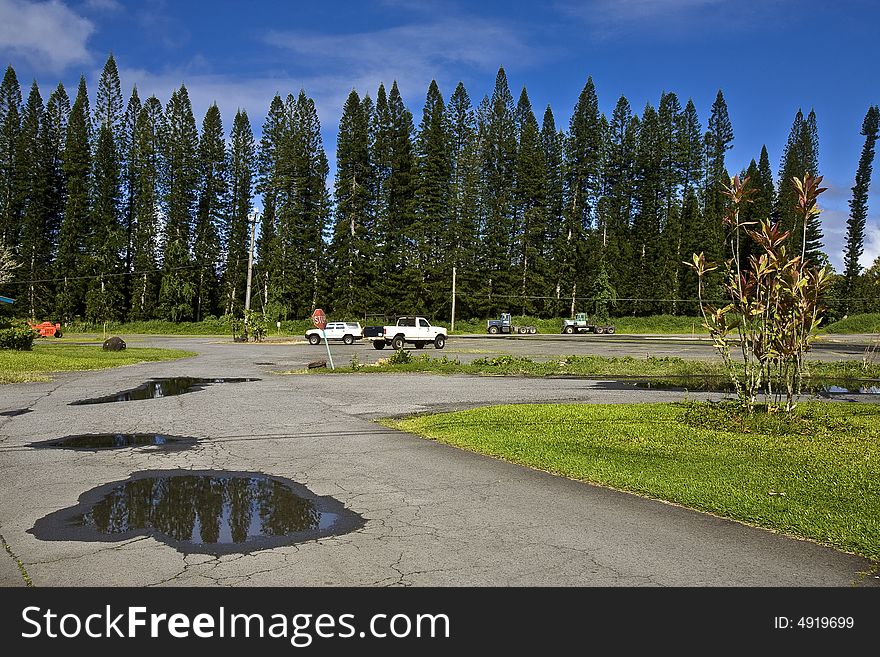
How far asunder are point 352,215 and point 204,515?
6782 cm

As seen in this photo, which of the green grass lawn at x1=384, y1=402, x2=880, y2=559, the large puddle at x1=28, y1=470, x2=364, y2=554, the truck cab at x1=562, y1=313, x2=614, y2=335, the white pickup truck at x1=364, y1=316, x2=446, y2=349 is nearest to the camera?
the large puddle at x1=28, y1=470, x2=364, y2=554

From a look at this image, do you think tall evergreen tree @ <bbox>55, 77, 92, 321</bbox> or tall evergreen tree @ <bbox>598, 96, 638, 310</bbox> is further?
tall evergreen tree @ <bbox>598, 96, 638, 310</bbox>

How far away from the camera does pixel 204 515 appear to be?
6.21 metres

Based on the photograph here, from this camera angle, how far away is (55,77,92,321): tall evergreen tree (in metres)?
70.2

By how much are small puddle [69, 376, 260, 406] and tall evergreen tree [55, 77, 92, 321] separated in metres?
57.6

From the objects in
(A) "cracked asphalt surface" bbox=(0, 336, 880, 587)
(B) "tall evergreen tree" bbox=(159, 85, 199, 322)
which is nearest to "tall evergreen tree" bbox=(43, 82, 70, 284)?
(B) "tall evergreen tree" bbox=(159, 85, 199, 322)

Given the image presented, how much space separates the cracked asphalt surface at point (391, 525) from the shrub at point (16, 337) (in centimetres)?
1660

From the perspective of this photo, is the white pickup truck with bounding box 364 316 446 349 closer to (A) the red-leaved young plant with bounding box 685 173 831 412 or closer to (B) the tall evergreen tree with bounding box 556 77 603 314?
(A) the red-leaved young plant with bounding box 685 173 831 412

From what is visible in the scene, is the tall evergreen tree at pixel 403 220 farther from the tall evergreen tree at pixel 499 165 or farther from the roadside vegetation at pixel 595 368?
the roadside vegetation at pixel 595 368

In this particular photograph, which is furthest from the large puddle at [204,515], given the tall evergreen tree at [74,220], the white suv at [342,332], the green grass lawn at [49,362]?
the tall evergreen tree at [74,220]

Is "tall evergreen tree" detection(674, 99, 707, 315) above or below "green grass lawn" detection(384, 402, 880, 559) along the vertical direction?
above

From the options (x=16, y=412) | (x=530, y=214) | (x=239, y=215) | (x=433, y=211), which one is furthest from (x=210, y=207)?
(x=16, y=412)
